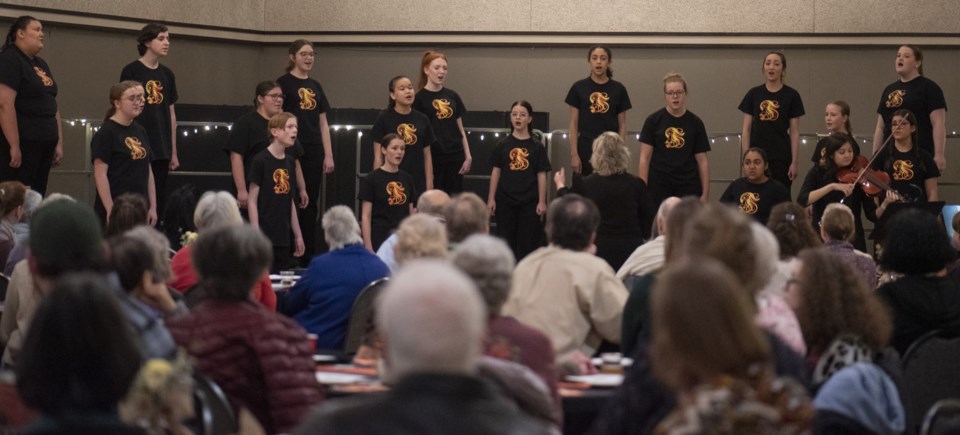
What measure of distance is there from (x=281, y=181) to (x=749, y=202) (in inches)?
134

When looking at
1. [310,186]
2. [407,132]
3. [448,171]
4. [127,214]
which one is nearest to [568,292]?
[127,214]

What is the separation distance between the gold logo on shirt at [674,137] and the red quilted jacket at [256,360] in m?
7.26

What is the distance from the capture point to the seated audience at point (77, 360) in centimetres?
266

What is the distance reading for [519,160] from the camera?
37.4 ft

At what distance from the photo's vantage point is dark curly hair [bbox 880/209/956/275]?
16.8 feet

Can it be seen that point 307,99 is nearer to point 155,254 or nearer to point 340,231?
point 340,231

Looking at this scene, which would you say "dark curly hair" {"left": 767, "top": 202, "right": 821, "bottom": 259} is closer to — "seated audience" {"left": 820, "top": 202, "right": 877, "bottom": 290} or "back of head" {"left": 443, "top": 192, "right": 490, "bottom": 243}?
"seated audience" {"left": 820, "top": 202, "right": 877, "bottom": 290}

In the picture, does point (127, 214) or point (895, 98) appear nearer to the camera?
point (127, 214)

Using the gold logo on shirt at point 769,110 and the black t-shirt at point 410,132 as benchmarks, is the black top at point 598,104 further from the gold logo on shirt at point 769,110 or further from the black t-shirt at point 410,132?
the black t-shirt at point 410,132

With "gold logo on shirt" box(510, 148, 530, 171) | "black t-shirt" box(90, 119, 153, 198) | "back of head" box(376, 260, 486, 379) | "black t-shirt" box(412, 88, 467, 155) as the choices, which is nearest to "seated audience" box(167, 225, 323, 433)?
"back of head" box(376, 260, 486, 379)

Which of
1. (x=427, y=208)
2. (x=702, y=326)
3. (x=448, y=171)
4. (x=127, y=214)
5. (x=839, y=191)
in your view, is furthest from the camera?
(x=448, y=171)

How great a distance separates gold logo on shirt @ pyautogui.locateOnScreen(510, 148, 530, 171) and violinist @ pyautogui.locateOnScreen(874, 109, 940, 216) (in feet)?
9.21

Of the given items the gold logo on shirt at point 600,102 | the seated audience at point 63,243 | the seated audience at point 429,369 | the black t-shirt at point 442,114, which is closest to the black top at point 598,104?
the gold logo on shirt at point 600,102

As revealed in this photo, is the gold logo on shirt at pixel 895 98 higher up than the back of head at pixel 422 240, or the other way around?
the gold logo on shirt at pixel 895 98
